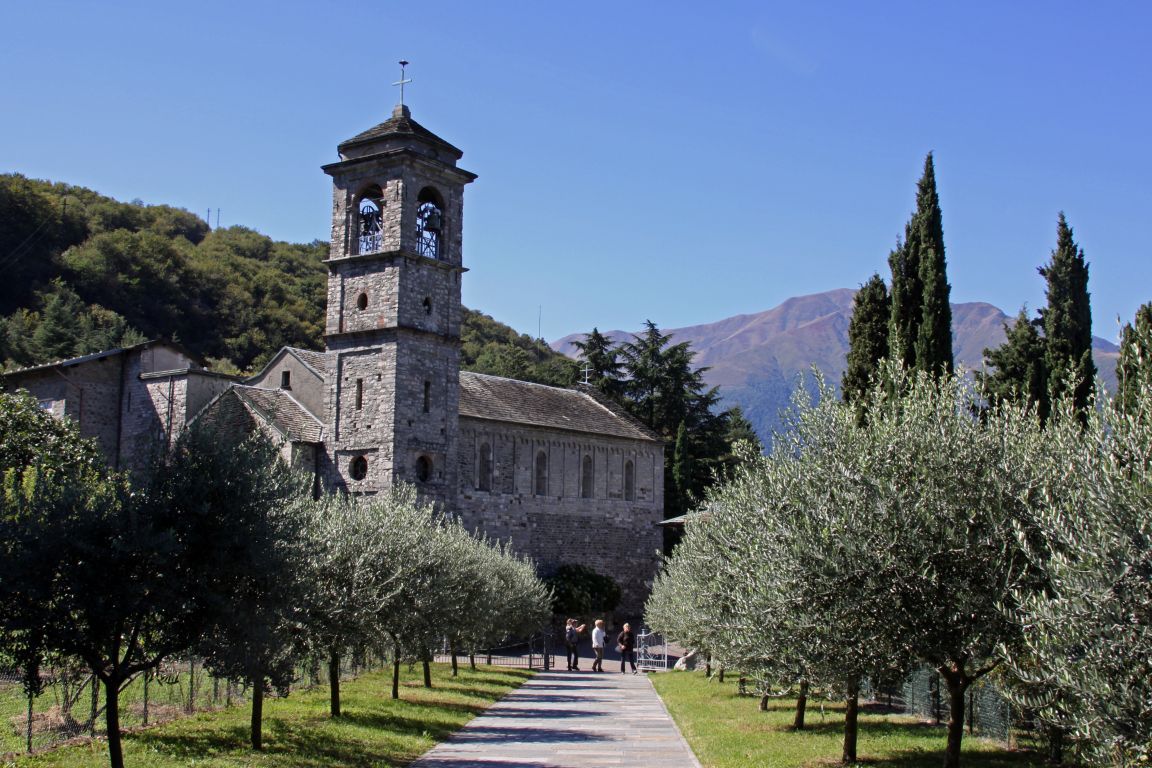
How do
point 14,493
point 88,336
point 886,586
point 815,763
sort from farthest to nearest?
point 88,336 → point 815,763 → point 14,493 → point 886,586

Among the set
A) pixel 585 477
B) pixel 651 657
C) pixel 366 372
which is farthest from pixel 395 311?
pixel 585 477

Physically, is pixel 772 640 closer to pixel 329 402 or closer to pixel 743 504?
pixel 743 504

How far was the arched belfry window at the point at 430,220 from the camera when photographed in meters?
39.6

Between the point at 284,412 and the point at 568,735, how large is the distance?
23.4 meters

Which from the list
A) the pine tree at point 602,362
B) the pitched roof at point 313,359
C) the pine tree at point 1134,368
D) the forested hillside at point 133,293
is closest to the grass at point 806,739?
the pine tree at point 1134,368

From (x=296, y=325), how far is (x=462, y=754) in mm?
75012

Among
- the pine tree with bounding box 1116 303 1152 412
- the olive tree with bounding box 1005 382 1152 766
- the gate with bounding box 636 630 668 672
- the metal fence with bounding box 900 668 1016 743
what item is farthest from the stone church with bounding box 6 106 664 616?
the olive tree with bounding box 1005 382 1152 766

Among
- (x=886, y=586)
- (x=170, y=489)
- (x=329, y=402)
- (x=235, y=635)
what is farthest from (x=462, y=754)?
(x=329, y=402)

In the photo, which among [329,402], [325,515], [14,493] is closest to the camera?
[14,493]

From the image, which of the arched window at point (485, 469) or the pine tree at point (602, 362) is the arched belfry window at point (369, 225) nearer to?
the arched window at point (485, 469)

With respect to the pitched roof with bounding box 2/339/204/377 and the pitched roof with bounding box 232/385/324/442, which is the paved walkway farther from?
the pitched roof with bounding box 2/339/204/377

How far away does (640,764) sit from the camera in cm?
1598

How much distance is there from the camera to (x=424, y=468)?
38594mm

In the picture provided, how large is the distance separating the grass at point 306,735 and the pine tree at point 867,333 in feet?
43.6
